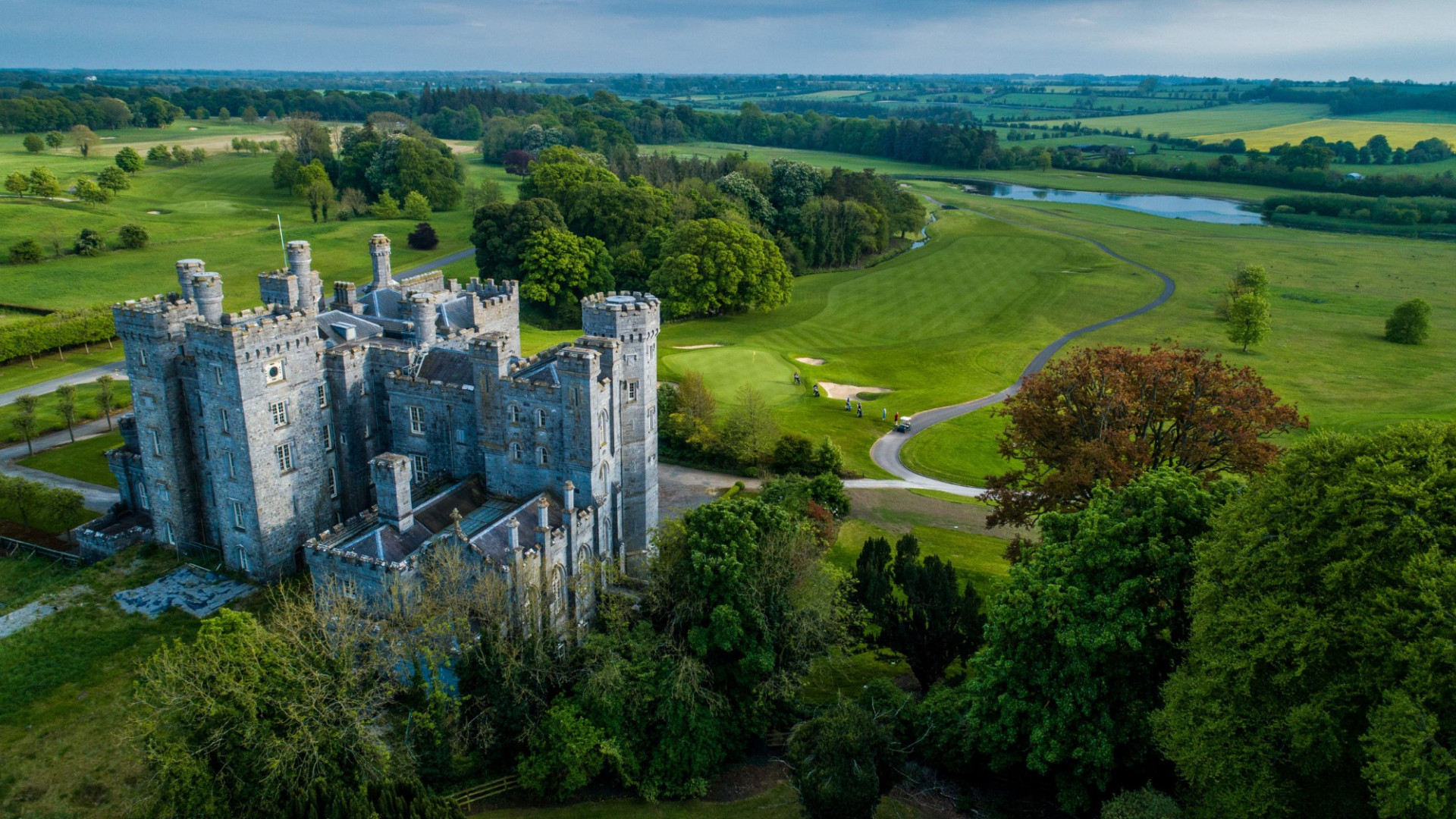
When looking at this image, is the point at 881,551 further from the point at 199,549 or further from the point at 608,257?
the point at 608,257

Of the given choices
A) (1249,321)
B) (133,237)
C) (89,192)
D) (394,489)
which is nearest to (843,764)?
(394,489)

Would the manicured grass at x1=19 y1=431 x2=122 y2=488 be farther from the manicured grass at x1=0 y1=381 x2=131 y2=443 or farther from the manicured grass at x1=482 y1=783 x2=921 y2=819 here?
the manicured grass at x1=482 y1=783 x2=921 y2=819

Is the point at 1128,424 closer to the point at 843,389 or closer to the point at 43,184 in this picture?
the point at 843,389

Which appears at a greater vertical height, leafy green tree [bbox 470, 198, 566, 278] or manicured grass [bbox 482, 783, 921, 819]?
leafy green tree [bbox 470, 198, 566, 278]

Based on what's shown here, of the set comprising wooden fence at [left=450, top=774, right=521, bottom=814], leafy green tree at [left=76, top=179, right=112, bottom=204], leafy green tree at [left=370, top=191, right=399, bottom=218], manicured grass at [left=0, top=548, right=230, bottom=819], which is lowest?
wooden fence at [left=450, top=774, right=521, bottom=814]

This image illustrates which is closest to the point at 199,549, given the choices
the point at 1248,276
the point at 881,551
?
the point at 881,551

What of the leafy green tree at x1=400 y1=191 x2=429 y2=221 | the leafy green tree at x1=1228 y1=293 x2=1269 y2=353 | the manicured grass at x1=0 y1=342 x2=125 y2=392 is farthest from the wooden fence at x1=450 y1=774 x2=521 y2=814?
the leafy green tree at x1=400 y1=191 x2=429 y2=221

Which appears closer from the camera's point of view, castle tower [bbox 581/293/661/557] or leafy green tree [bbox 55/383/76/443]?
castle tower [bbox 581/293/661/557]
